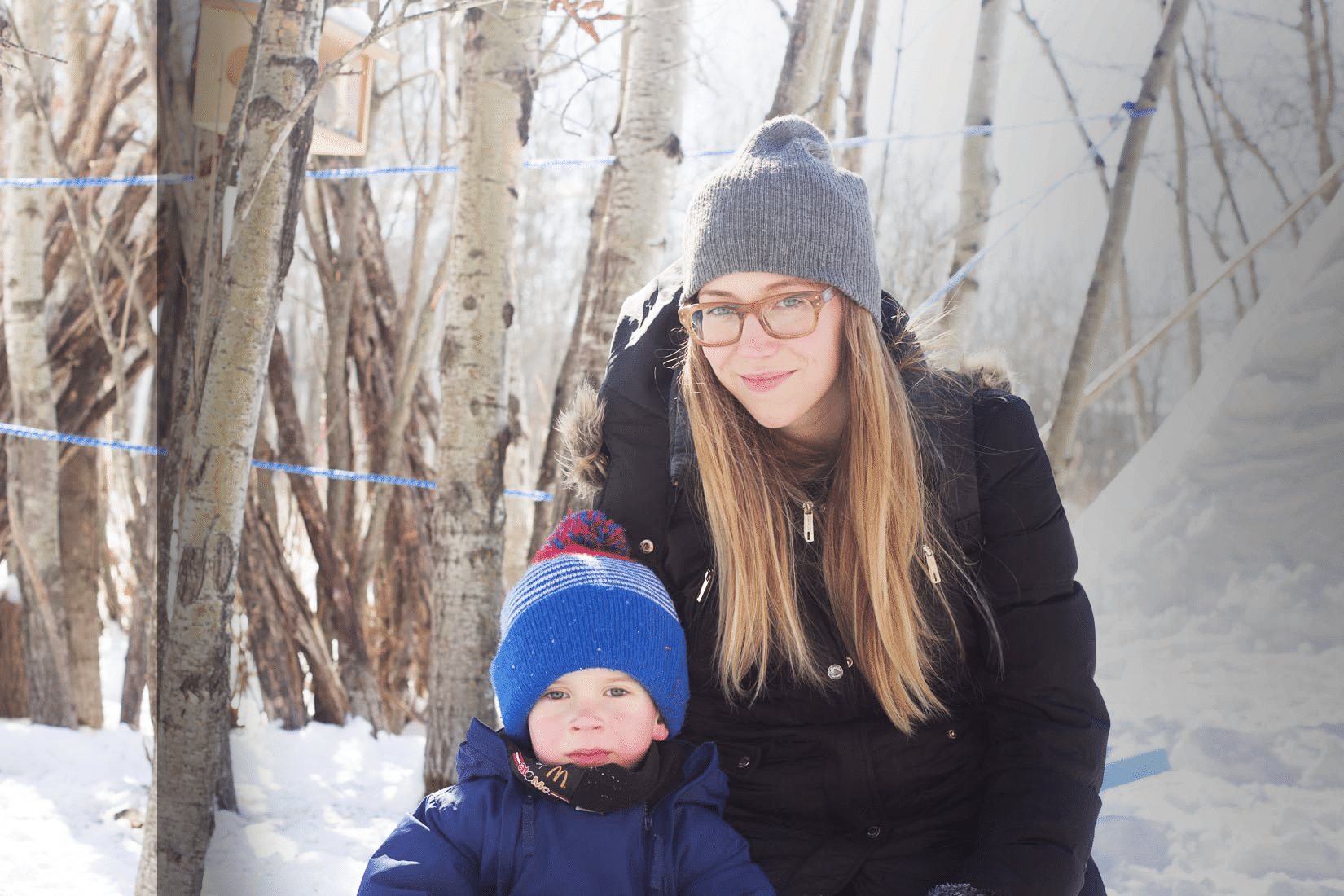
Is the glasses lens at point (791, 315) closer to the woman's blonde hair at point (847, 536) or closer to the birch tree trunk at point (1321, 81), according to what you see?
the woman's blonde hair at point (847, 536)

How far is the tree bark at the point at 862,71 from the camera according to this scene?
4676 millimetres

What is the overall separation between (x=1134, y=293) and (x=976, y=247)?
125cm

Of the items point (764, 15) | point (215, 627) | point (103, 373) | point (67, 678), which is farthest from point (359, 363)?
point (764, 15)

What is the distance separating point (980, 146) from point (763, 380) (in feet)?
8.83

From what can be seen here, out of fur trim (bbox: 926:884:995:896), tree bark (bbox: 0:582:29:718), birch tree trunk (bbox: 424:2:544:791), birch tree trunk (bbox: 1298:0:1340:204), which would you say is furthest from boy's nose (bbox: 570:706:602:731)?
tree bark (bbox: 0:582:29:718)

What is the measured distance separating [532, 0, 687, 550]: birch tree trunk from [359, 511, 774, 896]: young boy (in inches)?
49.0

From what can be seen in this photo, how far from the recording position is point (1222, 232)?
388cm

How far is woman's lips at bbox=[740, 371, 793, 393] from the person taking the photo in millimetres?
1489

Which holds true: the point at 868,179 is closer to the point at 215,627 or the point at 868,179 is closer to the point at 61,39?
the point at 61,39

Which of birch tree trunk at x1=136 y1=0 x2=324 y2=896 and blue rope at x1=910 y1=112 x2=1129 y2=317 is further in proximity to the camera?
blue rope at x1=910 y1=112 x2=1129 y2=317

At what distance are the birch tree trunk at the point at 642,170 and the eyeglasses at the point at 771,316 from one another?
1.26m

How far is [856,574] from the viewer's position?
5.04 feet

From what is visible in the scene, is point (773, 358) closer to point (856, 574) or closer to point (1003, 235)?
point (856, 574)

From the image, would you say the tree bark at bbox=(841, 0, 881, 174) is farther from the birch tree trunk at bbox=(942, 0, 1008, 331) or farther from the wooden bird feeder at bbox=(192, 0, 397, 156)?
the wooden bird feeder at bbox=(192, 0, 397, 156)
